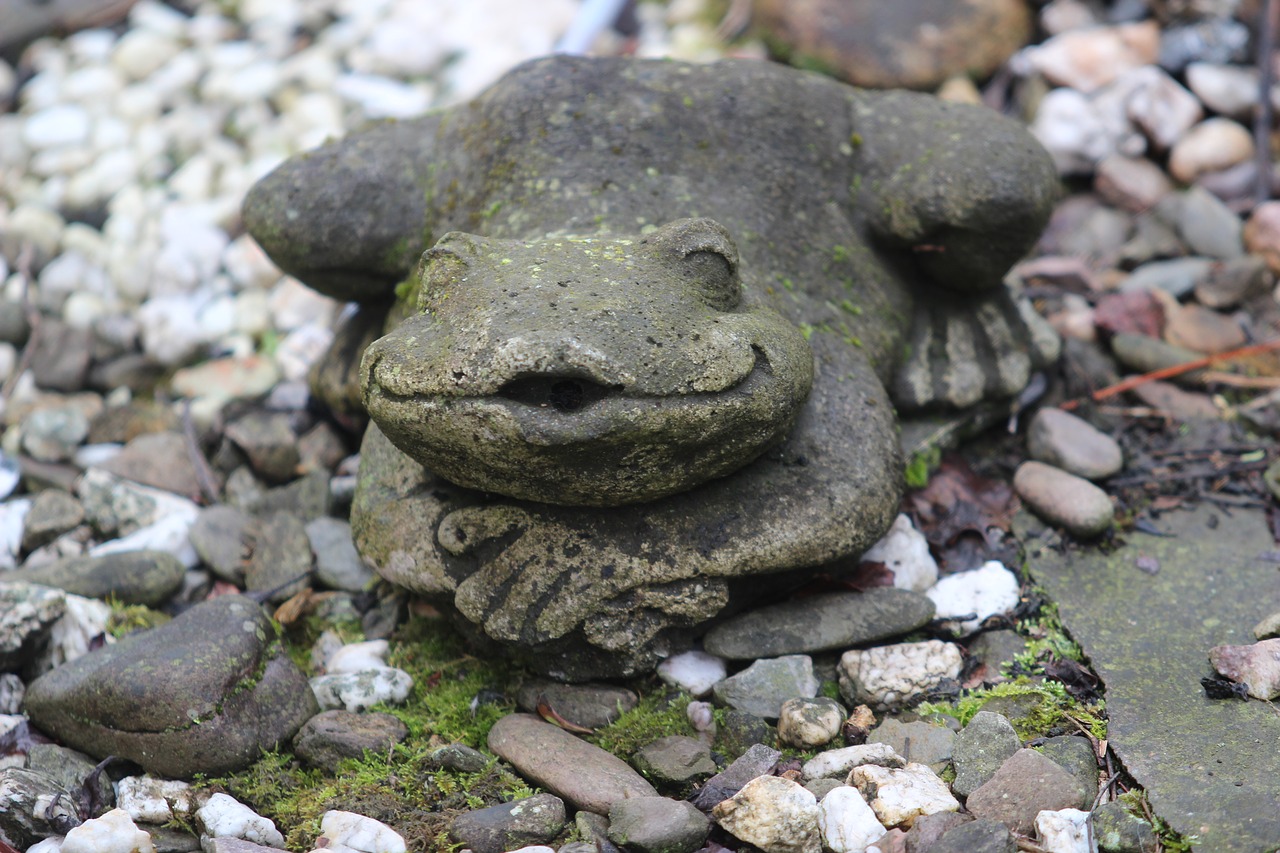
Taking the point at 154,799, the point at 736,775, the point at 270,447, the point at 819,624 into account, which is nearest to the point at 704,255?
the point at 819,624

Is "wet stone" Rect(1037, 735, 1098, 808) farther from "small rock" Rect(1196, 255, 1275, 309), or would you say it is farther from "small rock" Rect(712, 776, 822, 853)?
"small rock" Rect(1196, 255, 1275, 309)

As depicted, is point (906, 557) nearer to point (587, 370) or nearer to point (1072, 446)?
point (1072, 446)

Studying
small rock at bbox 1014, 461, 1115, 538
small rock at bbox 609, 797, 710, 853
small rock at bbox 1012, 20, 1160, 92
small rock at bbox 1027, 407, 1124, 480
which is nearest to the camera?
small rock at bbox 609, 797, 710, 853

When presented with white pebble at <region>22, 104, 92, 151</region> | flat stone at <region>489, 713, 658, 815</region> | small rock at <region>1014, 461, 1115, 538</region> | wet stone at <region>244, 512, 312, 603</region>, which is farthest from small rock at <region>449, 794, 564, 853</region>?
white pebble at <region>22, 104, 92, 151</region>

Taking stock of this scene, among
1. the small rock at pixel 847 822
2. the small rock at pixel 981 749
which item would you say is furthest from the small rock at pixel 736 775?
the small rock at pixel 981 749

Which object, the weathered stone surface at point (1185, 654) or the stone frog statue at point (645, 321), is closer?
the weathered stone surface at point (1185, 654)

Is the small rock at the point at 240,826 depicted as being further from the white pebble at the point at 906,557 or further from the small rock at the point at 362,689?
the white pebble at the point at 906,557

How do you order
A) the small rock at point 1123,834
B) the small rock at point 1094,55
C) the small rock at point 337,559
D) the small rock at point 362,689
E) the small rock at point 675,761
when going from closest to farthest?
the small rock at point 1123,834 < the small rock at point 675,761 < the small rock at point 362,689 < the small rock at point 337,559 < the small rock at point 1094,55
